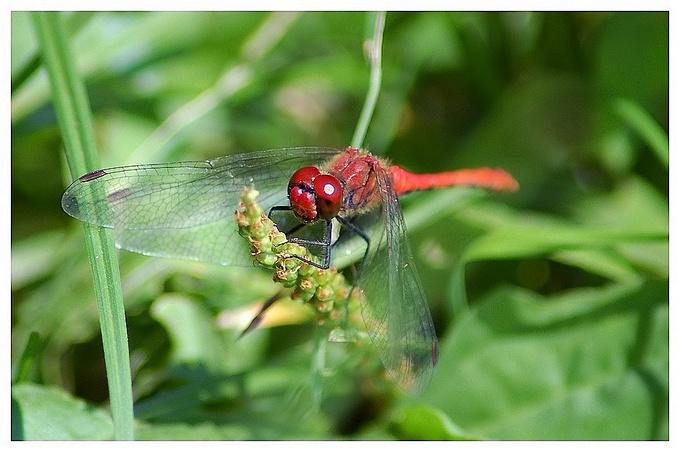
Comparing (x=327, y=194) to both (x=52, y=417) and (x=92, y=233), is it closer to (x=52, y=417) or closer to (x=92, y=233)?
(x=92, y=233)

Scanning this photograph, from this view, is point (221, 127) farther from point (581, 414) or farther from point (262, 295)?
point (581, 414)

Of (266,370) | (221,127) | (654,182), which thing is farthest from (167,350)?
(654,182)

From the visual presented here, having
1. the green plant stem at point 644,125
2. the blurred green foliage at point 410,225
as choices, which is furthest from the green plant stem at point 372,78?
the green plant stem at point 644,125

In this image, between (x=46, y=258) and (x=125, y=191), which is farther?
(x=46, y=258)

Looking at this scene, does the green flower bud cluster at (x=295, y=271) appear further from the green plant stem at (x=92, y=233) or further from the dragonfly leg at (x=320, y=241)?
the green plant stem at (x=92, y=233)

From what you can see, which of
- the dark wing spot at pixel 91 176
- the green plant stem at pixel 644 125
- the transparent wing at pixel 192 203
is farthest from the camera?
the green plant stem at pixel 644 125

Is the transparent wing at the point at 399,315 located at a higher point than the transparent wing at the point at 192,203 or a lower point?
lower
